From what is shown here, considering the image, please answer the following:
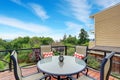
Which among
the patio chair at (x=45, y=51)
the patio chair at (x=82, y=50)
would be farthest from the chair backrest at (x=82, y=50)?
the patio chair at (x=45, y=51)

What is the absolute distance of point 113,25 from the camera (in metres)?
7.51

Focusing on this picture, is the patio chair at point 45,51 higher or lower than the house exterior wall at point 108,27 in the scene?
lower

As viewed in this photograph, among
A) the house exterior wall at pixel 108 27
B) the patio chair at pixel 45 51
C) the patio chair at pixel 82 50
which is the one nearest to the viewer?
the patio chair at pixel 82 50

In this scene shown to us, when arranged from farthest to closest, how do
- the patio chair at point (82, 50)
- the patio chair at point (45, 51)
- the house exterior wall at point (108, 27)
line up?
the house exterior wall at point (108, 27) < the patio chair at point (45, 51) < the patio chair at point (82, 50)

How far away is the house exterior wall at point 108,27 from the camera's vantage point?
7289mm

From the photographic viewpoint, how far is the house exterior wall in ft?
23.9

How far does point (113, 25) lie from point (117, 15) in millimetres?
742

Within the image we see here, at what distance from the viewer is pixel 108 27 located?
7898 mm

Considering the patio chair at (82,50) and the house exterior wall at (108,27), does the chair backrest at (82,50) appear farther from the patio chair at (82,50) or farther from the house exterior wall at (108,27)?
the house exterior wall at (108,27)

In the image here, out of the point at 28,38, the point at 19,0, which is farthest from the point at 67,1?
the point at 28,38

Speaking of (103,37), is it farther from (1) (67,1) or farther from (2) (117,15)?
(1) (67,1)

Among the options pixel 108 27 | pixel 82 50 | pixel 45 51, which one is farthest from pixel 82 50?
pixel 108 27

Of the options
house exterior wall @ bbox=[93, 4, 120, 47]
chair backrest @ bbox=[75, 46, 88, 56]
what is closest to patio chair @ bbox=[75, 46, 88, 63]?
chair backrest @ bbox=[75, 46, 88, 56]

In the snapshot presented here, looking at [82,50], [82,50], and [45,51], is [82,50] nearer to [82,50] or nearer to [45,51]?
[82,50]
